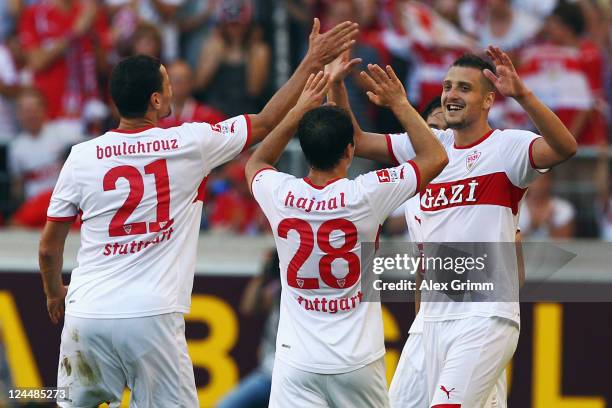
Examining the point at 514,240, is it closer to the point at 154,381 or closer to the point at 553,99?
the point at 154,381

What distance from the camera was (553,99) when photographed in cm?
1324

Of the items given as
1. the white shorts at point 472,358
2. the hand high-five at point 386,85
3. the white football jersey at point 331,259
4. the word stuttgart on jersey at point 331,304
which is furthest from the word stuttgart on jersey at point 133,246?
the white shorts at point 472,358

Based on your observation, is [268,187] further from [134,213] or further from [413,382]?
[413,382]

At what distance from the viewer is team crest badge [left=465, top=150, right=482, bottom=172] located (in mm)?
8000

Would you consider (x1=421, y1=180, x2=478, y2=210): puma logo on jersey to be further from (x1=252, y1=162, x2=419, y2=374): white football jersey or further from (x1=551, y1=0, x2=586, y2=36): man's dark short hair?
(x1=551, y1=0, x2=586, y2=36): man's dark short hair

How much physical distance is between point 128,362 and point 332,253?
4.77 feet

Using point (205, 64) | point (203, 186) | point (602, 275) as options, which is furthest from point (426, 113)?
point (205, 64)

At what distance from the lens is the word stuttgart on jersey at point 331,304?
24.1 feet

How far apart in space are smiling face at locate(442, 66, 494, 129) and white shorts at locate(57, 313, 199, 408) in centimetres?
221

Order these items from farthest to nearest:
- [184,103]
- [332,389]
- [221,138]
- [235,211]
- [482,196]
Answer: [184,103] → [235,211] → [482,196] → [221,138] → [332,389]

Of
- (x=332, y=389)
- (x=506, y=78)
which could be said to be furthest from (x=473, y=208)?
(x=332, y=389)

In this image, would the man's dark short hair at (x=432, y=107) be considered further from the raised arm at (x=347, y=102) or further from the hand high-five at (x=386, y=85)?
the hand high-five at (x=386, y=85)

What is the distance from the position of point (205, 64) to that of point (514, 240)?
6554 mm

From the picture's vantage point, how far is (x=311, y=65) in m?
7.95
